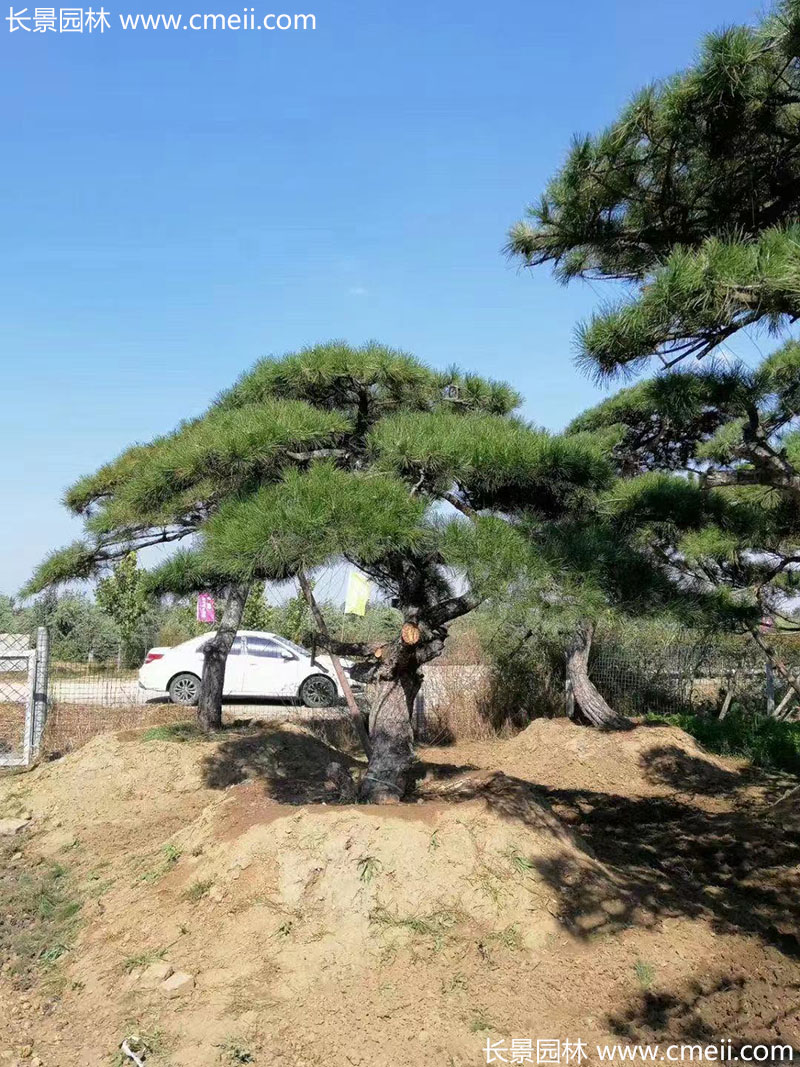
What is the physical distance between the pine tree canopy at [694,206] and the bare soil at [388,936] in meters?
2.23

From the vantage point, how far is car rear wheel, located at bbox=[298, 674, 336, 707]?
11586 mm

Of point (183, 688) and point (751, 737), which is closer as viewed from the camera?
point (751, 737)

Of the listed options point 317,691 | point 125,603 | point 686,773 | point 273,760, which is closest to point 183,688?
point 317,691

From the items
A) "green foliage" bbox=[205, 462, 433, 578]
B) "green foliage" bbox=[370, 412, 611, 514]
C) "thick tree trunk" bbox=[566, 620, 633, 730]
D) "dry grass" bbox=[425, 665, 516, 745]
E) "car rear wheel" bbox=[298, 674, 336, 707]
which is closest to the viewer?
"green foliage" bbox=[205, 462, 433, 578]

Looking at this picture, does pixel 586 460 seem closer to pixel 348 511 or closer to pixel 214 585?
pixel 348 511

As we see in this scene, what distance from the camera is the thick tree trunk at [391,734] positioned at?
4270 millimetres

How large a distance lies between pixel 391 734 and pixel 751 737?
562 centimetres

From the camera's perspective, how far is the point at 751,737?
8.42m

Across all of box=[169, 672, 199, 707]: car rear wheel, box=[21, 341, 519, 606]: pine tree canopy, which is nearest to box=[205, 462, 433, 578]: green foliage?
box=[21, 341, 519, 606]: pine tree canopy

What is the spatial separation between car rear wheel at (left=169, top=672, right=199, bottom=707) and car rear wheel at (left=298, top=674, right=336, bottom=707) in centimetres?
152

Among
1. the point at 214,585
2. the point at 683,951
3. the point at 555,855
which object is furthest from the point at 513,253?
the point at 214,585

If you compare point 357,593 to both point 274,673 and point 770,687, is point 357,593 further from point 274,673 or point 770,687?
point 274,673

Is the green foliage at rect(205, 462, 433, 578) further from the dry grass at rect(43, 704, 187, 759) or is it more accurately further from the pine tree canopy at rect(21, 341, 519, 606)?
the dry grass at rect(43, 704, 187, 759)

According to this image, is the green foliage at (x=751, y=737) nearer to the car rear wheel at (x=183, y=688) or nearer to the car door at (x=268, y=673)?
the car door at (x=268, y=673)
